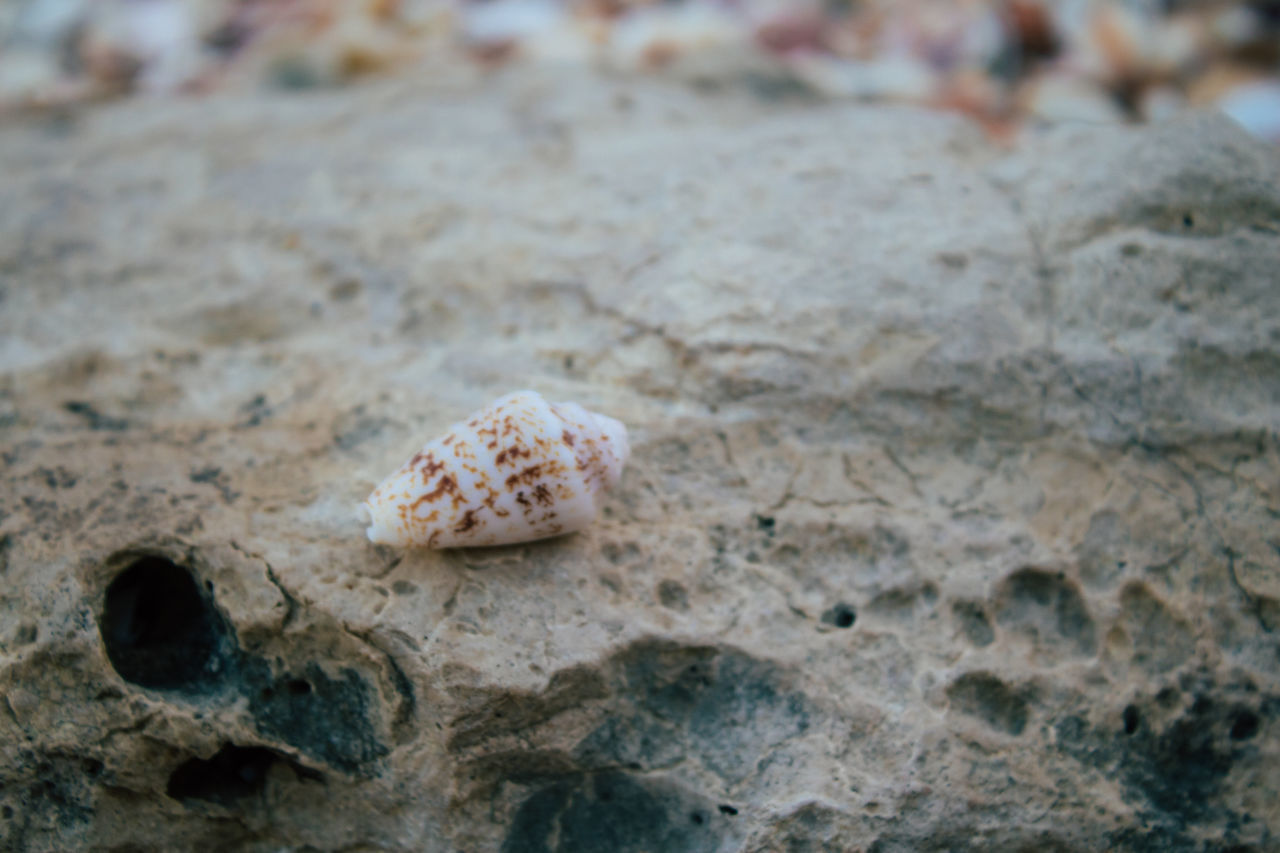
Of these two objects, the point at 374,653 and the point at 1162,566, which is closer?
the point at 374,653

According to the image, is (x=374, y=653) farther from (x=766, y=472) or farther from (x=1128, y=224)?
(x=1128, y=224)

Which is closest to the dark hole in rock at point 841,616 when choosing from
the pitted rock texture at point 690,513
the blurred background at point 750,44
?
the pitted rock texture at point 690,513

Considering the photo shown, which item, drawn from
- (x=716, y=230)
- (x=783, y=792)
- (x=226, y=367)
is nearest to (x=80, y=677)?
(x=226, y=367)

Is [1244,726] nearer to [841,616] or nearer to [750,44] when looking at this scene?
[841,616]

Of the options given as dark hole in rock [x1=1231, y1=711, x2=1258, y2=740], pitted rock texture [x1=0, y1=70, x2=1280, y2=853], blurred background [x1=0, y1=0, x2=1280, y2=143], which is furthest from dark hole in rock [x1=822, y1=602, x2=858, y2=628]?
blurred background [x1=0, y1=0, x2=1280, y2=143]

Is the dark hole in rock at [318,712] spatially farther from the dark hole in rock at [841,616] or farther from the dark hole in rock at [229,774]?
the dark hole in rock at [841,616]

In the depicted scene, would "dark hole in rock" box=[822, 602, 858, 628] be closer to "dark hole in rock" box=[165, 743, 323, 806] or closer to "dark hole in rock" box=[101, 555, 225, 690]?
"dark hole in rock" box=[165, 743, 323, 806]
